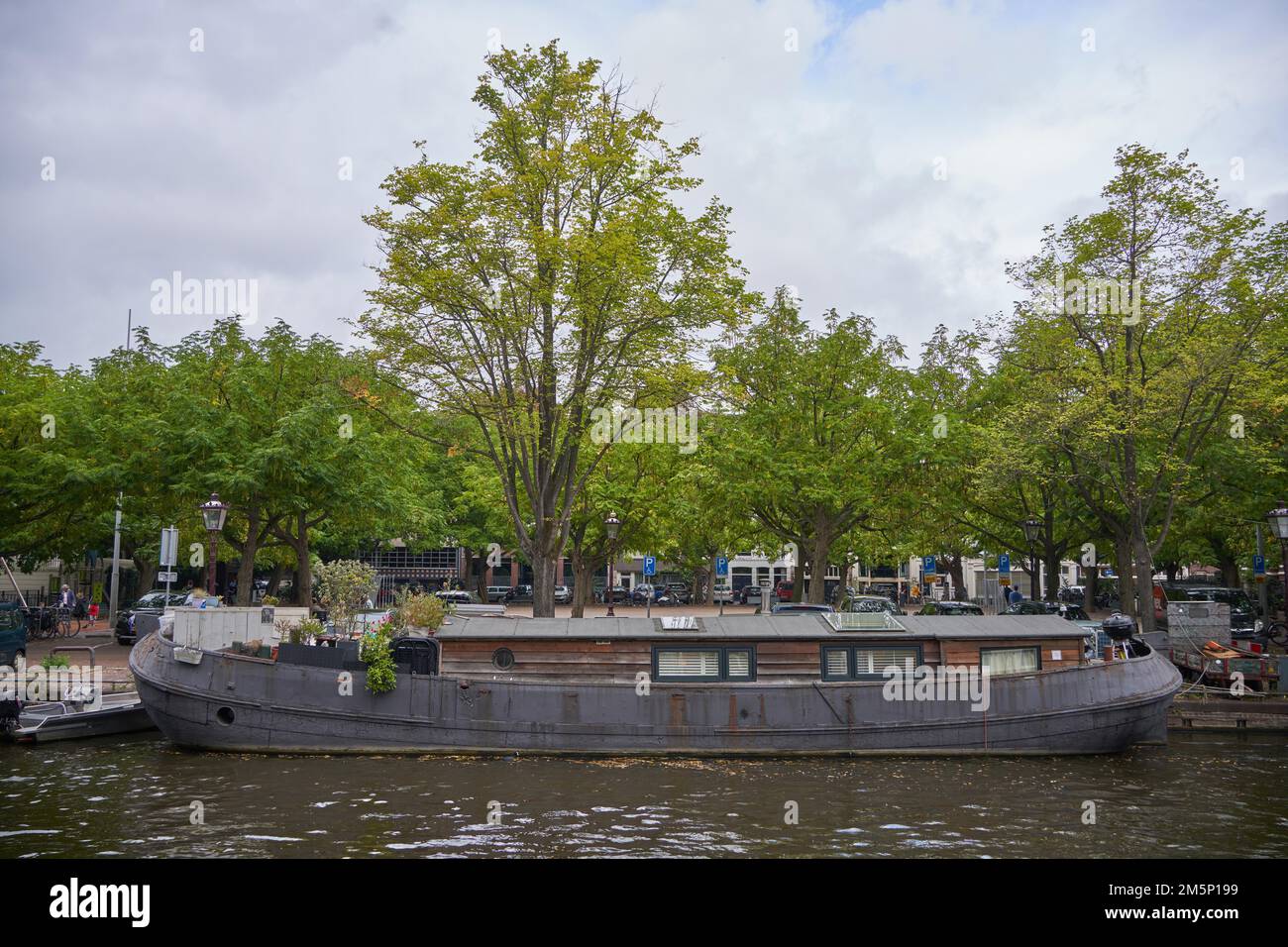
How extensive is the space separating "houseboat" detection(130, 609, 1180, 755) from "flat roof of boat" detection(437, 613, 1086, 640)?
55mm

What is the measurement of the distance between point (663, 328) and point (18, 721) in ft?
56.0

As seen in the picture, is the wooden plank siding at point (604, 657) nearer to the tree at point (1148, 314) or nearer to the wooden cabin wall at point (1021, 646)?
the wooden cabin wall at point (1021, 646)

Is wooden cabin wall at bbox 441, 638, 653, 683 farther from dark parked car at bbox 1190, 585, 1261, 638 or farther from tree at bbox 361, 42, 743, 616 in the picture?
dark parked car at bbox 1190, 585, 1261, 638

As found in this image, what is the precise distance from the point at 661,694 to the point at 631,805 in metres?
4.16

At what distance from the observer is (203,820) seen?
44.1 feet

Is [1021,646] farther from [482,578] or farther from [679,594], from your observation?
[679,594]

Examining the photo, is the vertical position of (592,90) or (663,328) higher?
(592,90)

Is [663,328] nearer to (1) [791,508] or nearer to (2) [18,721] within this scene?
(1) [791,508]

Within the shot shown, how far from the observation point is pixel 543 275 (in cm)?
2380

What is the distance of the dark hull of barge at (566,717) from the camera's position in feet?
60.7

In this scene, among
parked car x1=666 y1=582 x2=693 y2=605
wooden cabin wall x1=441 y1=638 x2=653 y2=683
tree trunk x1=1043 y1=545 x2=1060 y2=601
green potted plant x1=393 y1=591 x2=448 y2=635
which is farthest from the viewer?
parked car x1=666 y1=582 x2=693 y2=605

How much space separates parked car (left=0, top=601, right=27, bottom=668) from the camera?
83.3ft

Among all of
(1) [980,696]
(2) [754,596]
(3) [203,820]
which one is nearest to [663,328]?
(1) [980,696]

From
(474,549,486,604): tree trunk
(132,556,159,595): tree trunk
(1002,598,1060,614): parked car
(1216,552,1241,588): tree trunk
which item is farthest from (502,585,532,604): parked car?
(1216,552,1241,588): tree trunk
